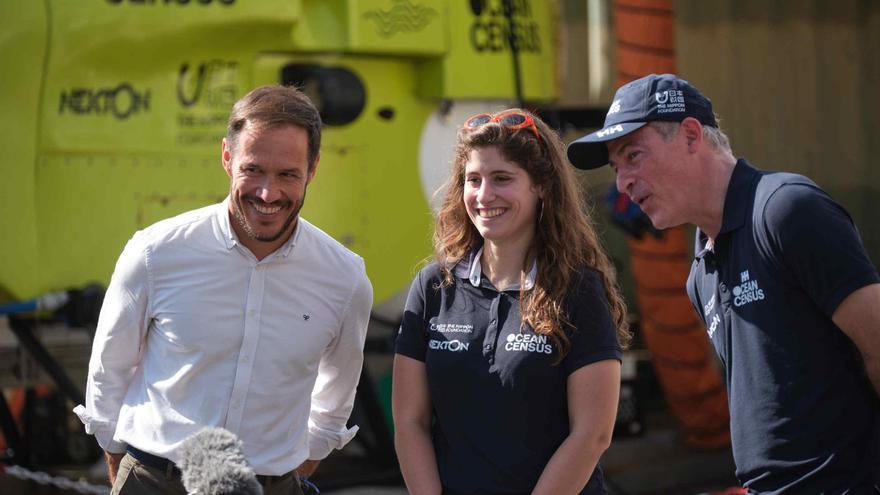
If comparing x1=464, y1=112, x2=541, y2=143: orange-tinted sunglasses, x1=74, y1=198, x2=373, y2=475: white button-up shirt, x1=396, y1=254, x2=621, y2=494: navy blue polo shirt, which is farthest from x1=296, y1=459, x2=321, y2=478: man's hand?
x1=464, y1=112, x2=541, y2=143: orange-tinted sunglasses

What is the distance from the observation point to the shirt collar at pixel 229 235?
2.77 m

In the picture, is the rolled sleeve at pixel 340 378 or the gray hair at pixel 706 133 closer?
the gray hair at pixel 706 133

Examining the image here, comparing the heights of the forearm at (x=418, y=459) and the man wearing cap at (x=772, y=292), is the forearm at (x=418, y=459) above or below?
below

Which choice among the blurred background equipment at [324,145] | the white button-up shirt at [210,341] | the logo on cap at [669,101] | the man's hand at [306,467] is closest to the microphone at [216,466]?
the white button-up shirt at [210,341]

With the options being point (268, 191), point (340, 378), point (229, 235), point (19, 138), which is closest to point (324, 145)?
point (19, 138)

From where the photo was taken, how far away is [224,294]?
108 inches

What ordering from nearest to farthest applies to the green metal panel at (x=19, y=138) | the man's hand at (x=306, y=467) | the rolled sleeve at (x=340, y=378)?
1. the rolled sleeve at (x=340, y=378)
2. the man's hand at (x=306, y=467)
3. the green metal panel at (x=19, y=138)

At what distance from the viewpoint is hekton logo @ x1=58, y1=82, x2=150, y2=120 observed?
4.95m

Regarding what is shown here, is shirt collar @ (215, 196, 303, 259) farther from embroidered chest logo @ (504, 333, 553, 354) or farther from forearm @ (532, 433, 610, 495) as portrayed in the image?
forearm @ (532, 433, 610, 495)

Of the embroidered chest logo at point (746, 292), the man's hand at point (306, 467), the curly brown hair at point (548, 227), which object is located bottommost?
the man's hand at point (306, 467)

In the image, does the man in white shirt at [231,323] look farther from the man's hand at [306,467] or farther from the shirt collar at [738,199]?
the shirt collar at [738,199]

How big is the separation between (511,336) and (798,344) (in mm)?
642

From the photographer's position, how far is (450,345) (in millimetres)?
2719

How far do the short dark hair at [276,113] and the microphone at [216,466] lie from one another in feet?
3.06
